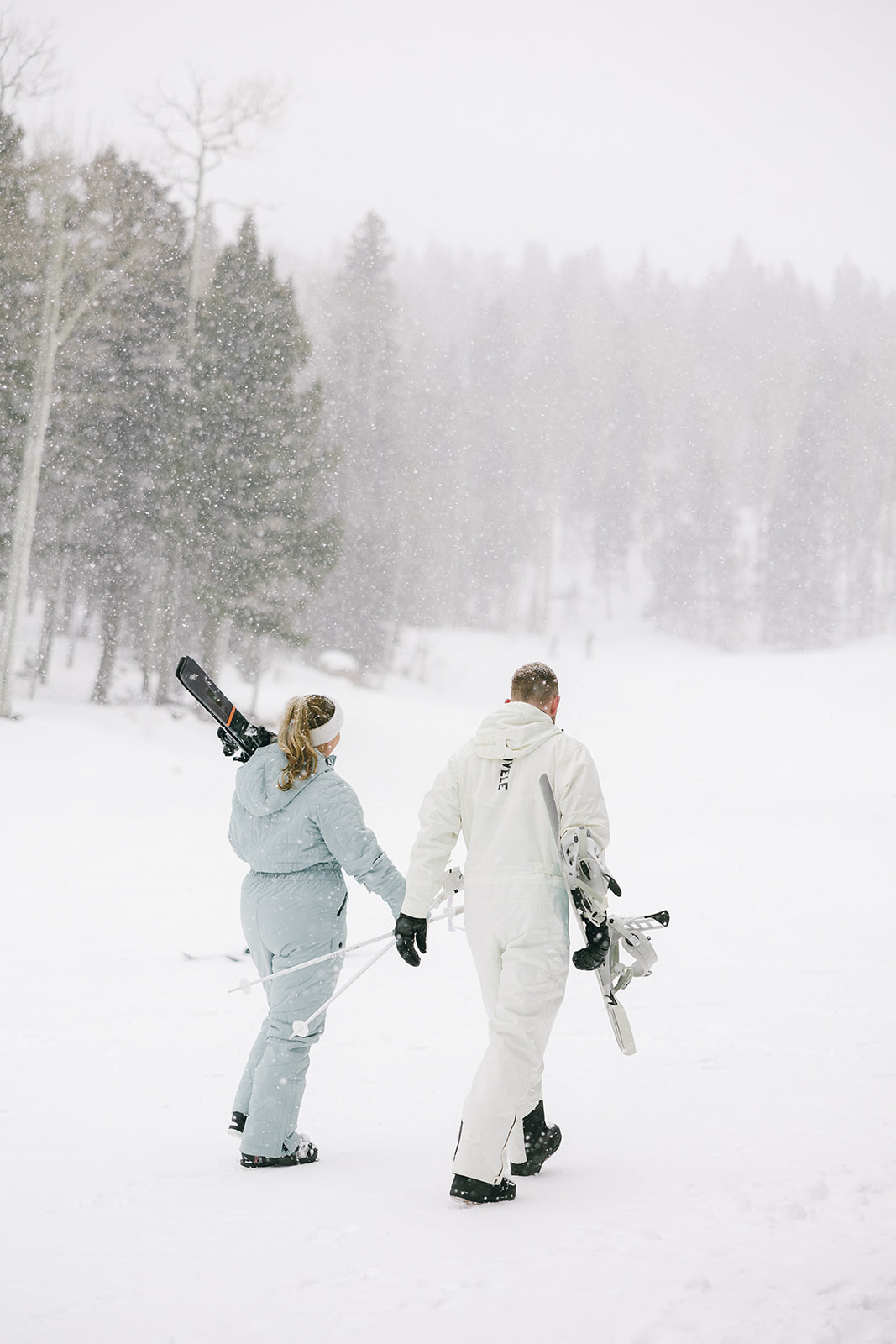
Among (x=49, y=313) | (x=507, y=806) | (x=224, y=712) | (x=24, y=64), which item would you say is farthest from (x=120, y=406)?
(x=507, y=806)

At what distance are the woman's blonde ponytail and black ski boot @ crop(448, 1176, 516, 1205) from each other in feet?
4.84

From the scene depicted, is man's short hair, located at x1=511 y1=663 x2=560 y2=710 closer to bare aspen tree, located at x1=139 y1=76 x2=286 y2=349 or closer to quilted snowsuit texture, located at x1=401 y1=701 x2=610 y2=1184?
quilted snowsuit texture, located at x1=401 y1=701 x2=610 y2=1184

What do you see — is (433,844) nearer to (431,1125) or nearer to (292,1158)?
(292,1158)

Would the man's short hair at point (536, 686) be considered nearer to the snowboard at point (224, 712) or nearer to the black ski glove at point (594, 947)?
the black ski glove at point (594, 947)

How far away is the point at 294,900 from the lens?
384 centimetres

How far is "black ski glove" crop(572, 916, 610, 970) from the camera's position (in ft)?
11.3

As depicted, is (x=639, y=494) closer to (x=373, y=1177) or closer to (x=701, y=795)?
(x=701, y=795)

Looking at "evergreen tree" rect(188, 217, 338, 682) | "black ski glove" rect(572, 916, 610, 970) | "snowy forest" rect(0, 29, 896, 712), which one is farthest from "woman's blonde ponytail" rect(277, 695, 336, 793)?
"evergreen tree" rect(188, 217, 338, 682)

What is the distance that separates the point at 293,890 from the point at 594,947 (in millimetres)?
1151

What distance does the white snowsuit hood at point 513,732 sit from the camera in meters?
3.62

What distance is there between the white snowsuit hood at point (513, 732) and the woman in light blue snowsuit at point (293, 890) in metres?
0.53

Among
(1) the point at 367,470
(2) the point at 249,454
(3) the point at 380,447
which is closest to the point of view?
(2) the point at 249,454

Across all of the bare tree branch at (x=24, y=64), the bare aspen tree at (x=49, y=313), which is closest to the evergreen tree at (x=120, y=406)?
the bare aspen tree at (x=49, y=313)

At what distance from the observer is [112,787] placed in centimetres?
1642
